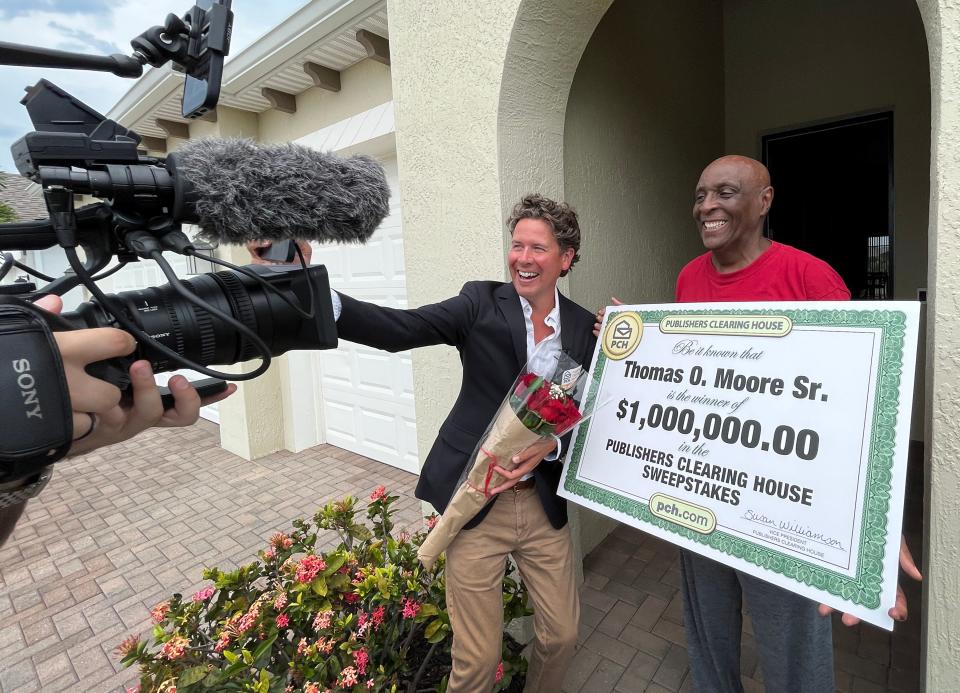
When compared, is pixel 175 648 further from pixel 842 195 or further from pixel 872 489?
pixel 842 195

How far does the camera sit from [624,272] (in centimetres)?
337

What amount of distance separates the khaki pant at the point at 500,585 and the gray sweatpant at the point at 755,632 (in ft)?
1.64

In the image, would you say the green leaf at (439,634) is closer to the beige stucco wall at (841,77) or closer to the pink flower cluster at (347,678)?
the pink flower cluster at (347,678)

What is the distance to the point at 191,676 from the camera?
1.63 metres

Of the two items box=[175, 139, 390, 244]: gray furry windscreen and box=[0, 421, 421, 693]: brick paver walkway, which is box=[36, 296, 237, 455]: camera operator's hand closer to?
box=[175, 139, 390, 244]: gray furry windscreen

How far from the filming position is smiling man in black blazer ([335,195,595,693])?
1768mm

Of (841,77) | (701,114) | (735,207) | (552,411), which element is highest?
(841,77)

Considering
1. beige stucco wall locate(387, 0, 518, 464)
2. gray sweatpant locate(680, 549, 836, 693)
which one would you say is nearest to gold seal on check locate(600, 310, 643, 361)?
beige stucco wall locate(387, 0, 518, 464)

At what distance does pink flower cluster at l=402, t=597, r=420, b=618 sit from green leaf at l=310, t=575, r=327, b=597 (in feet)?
1.07

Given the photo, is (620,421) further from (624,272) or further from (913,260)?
(913,260)

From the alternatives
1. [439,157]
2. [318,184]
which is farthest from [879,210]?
Answer: [318,184]

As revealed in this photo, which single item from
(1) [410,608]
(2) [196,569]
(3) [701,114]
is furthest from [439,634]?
(3) [701,114]

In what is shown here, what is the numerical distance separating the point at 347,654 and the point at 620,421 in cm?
130

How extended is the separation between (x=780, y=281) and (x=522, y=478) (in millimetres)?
1083
